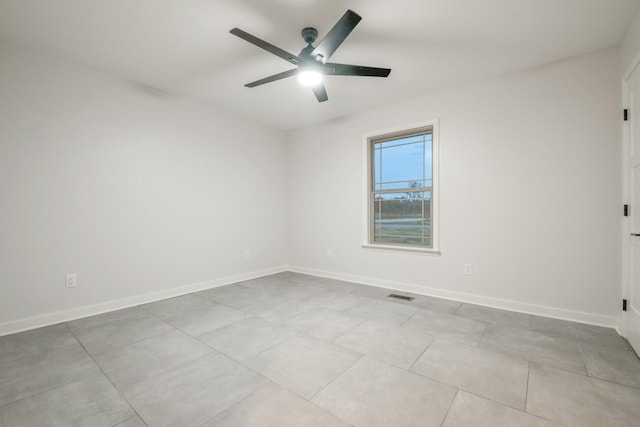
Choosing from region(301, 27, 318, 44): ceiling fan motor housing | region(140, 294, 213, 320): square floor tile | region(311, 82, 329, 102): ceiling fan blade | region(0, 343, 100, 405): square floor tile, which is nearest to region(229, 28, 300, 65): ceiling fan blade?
region(301, 27, 318, 44): ceiling fan motor housing

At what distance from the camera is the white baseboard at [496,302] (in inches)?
104

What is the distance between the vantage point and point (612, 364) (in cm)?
194

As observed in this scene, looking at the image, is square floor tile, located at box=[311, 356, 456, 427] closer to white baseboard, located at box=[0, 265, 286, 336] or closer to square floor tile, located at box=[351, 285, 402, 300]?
square floor tile, located at box=[351, 285, 402, 300]

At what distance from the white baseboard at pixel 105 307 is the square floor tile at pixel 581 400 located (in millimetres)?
3605

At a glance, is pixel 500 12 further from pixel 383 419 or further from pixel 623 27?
pixel 383 419

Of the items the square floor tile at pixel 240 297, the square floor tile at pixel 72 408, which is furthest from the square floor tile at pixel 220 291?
the square floor tile at pixel 72 408

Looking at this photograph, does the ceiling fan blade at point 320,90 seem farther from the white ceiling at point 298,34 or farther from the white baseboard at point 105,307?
the white baseboard at point 105,307

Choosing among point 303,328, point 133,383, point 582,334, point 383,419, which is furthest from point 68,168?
point 582,334

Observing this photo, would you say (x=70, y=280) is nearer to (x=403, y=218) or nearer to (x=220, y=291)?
(x=220, y=291)

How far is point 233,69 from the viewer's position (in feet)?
9.71

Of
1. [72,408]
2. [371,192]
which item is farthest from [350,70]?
[72,408]

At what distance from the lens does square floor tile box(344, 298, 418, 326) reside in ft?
9.10

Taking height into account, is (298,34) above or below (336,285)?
above

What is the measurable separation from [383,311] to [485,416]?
61.1 inches
